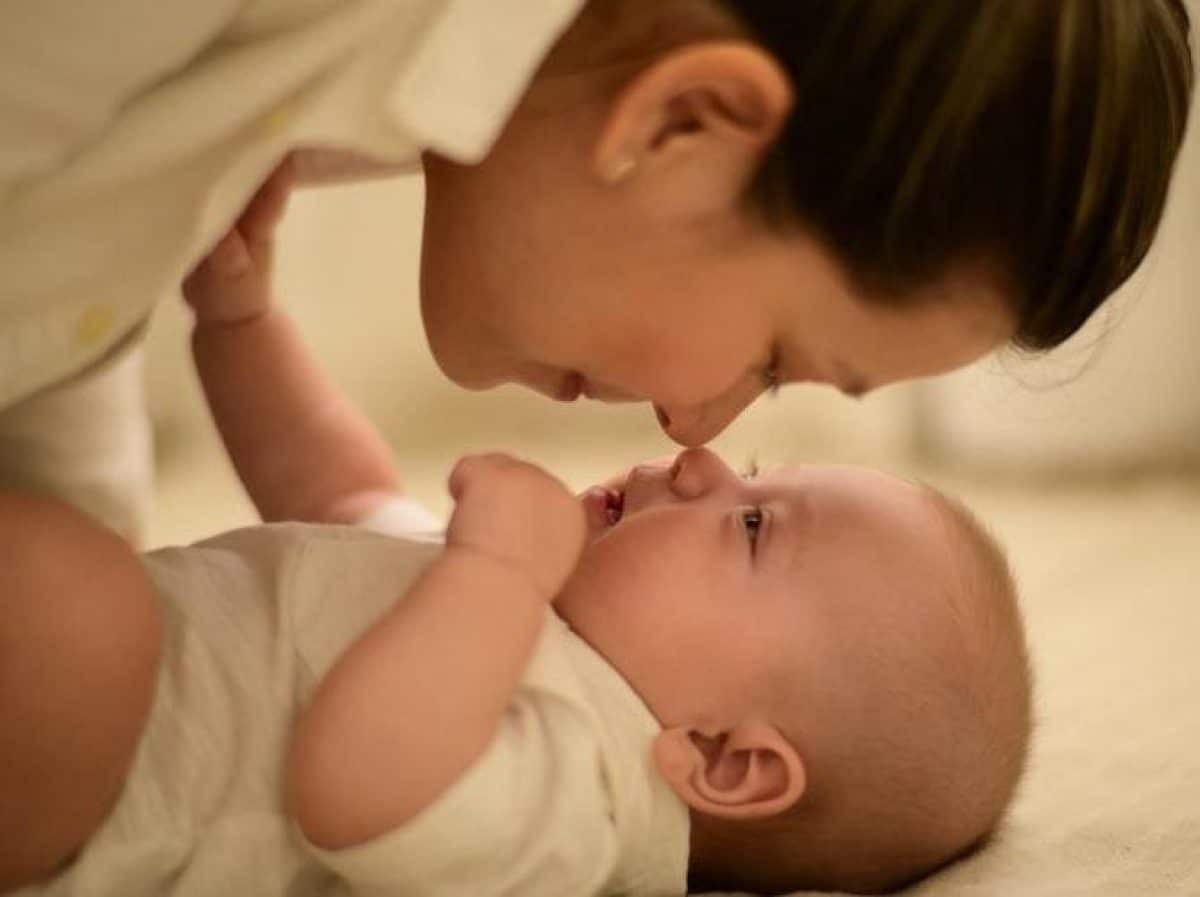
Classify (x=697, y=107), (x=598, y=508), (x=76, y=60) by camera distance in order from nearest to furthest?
(x=76, y=60), (x=697, y=107), (x=598, y=508)

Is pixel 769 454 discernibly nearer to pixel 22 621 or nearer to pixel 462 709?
pixel 462 709

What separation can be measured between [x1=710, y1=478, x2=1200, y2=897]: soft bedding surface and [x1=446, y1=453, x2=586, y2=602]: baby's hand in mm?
251

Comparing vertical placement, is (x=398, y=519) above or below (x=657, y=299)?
below

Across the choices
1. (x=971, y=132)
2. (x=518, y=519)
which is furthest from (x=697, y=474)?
(x=971, y=132)

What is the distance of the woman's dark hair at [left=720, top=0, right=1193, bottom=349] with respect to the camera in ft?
2.39

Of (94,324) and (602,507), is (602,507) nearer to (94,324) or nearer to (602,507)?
(602,507)

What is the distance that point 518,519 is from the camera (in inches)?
32.7

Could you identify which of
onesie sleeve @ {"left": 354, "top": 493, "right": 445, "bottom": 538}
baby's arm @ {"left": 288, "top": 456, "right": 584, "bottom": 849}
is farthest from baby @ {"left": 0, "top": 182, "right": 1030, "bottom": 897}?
onesie sleeve @ {"left": 354, "top": 493, "right": 445, "bottom": 538}

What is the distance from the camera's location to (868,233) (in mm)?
771

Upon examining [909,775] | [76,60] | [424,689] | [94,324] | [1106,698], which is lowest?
[1106,698]

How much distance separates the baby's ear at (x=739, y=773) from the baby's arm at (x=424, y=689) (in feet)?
0.35

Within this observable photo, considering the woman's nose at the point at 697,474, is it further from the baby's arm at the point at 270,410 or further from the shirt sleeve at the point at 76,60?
the shirt sleeve at the point at 76,60

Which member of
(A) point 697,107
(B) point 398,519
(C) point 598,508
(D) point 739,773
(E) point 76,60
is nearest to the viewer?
(E) point 76,60

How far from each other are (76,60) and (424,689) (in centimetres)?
30
